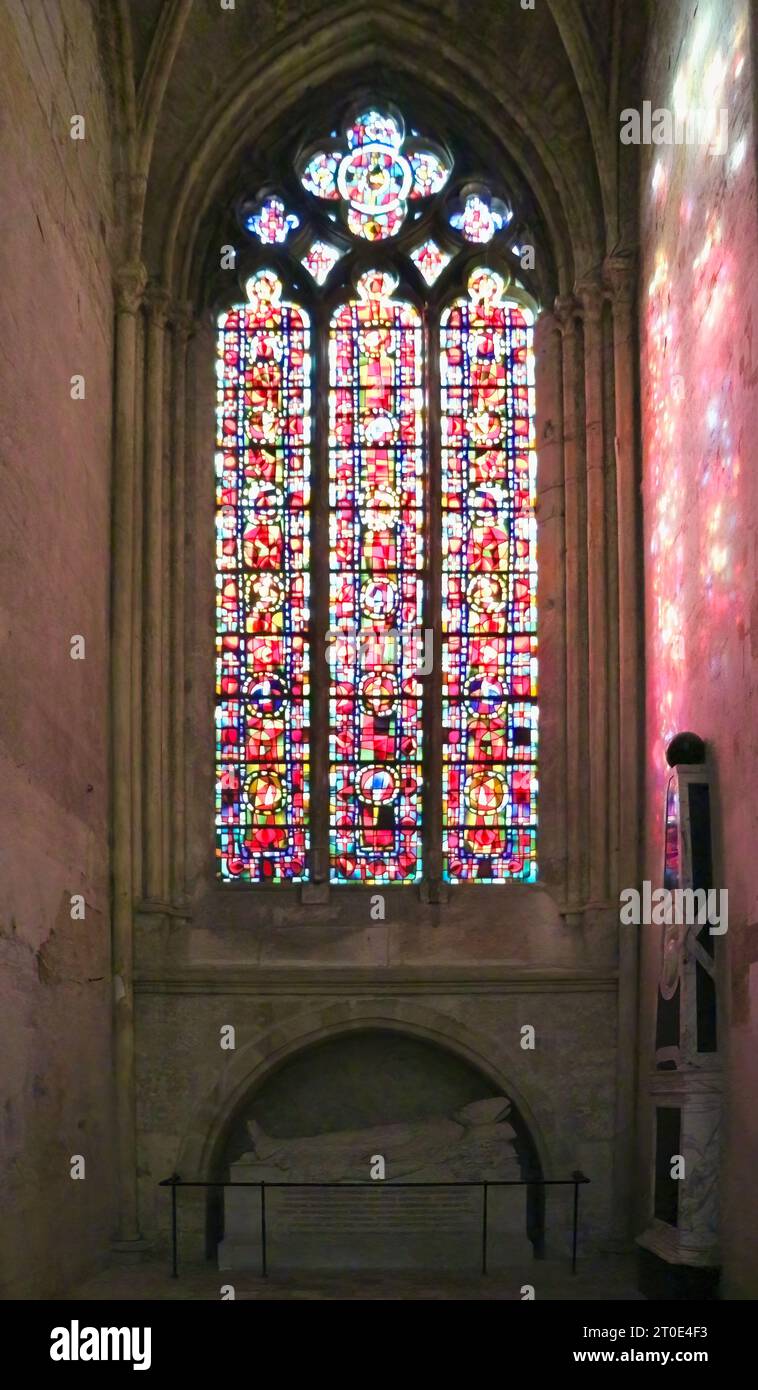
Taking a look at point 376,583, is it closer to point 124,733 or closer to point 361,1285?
point 124,733

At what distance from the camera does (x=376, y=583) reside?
14.9 m

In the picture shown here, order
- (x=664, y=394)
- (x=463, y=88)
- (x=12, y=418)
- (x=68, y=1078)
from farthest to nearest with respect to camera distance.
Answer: (x=463, y=88) < (x=664, y=394) < (x=68, y=1078) < (x=12, y=418)

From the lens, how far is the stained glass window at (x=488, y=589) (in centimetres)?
1448

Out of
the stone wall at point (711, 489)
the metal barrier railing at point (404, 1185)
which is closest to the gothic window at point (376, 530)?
the stone wall at point (711, 489)

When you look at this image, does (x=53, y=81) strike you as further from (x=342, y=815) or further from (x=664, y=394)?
(x=342, y=815)

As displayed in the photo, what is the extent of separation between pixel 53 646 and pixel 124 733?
197 centimetres

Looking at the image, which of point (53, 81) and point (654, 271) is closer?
point (53, 81)

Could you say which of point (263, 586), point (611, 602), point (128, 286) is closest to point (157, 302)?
point (128, 286)

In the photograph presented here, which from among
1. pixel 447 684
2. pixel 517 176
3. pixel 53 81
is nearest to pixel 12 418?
pixel 53 81

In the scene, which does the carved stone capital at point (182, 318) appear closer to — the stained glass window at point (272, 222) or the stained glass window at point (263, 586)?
the stained glass window at point (263, 586)

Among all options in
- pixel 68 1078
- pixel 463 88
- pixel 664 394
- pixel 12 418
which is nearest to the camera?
pixel 12 418

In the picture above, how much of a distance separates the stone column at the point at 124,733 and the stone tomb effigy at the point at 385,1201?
75cm

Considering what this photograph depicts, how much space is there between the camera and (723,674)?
10.9 metres

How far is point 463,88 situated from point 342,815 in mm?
5519
